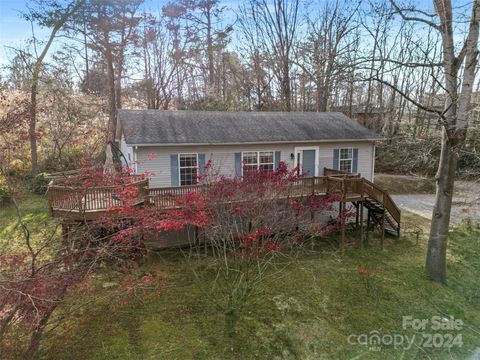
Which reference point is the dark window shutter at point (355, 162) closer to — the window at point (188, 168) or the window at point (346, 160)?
the window at point (346, 160)

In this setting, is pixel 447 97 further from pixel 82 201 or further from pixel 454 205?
pixel 454 205

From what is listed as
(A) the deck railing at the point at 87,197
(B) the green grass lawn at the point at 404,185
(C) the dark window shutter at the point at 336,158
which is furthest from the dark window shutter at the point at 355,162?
(A) the deck railing at the point at 87,197

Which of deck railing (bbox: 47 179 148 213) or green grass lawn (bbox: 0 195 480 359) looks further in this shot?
deck railing (bbox: 47 179 148 213)

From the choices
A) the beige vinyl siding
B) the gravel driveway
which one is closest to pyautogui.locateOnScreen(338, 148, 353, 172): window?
the beige vinyl siding

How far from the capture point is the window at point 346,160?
46.3ft

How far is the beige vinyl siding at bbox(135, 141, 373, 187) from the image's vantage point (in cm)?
1121

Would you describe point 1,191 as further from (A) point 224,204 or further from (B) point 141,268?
(A) point 224,204

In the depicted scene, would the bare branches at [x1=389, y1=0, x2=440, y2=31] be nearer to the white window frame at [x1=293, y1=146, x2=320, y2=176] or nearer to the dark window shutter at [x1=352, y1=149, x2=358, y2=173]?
the white window frame at [x1=293, y1=146, x2=320, y2=176]

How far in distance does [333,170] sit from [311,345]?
8162 millimetres

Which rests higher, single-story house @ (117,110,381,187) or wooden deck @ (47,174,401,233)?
single-story house @ (117,110,381,187)

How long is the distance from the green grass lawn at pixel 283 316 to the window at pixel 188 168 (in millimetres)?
2898

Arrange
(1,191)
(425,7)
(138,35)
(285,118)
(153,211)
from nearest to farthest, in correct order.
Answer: (153,211), (425,7), (285,118), (1,191), (138,35)

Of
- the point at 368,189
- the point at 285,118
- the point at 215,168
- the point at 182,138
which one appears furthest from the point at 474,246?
the point at 182,138

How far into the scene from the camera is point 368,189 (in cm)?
1227
